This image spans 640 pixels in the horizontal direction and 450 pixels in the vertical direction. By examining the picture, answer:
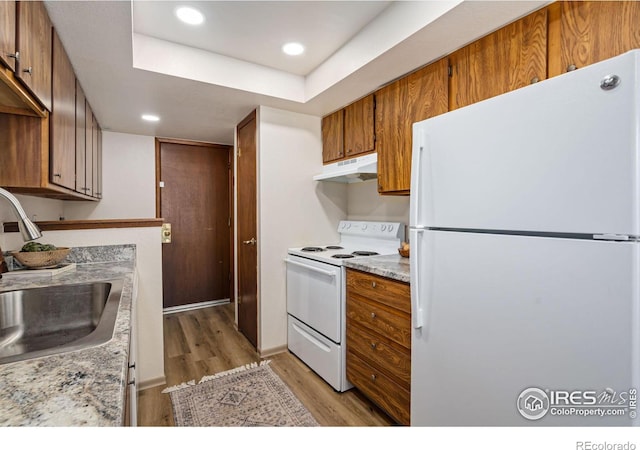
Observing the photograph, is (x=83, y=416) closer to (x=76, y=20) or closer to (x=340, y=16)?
(x=76, y=20)

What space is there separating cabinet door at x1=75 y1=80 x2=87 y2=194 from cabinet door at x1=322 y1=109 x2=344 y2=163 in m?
1.85

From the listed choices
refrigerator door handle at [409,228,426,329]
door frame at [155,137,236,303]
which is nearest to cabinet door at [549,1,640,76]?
refrigerator door handle at [409,228,426,329]

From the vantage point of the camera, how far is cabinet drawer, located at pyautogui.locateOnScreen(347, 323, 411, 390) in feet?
5.29

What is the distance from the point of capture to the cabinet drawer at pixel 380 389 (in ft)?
5.34

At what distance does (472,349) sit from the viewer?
3.90ft

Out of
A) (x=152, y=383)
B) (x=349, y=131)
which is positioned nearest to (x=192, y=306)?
(x=152, y=383)

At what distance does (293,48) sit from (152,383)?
2.54m

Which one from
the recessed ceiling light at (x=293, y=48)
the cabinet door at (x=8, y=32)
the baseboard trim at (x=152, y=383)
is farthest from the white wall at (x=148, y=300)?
the recessed ceiling light at (x=293, y=48)

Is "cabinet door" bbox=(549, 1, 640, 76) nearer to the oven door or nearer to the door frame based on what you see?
the oven door

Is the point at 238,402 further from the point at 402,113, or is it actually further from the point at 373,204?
the point at 402,113

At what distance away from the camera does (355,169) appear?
2406 mm

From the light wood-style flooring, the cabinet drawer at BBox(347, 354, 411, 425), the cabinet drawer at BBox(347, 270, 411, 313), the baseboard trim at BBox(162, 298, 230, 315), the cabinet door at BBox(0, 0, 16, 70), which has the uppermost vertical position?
the cabinet door at BBox(0, 0, 16, 70)

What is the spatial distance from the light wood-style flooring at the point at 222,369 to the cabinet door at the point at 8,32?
1844mm

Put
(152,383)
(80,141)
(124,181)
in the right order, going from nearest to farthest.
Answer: (80,141)
(152,383)
(124,181)
